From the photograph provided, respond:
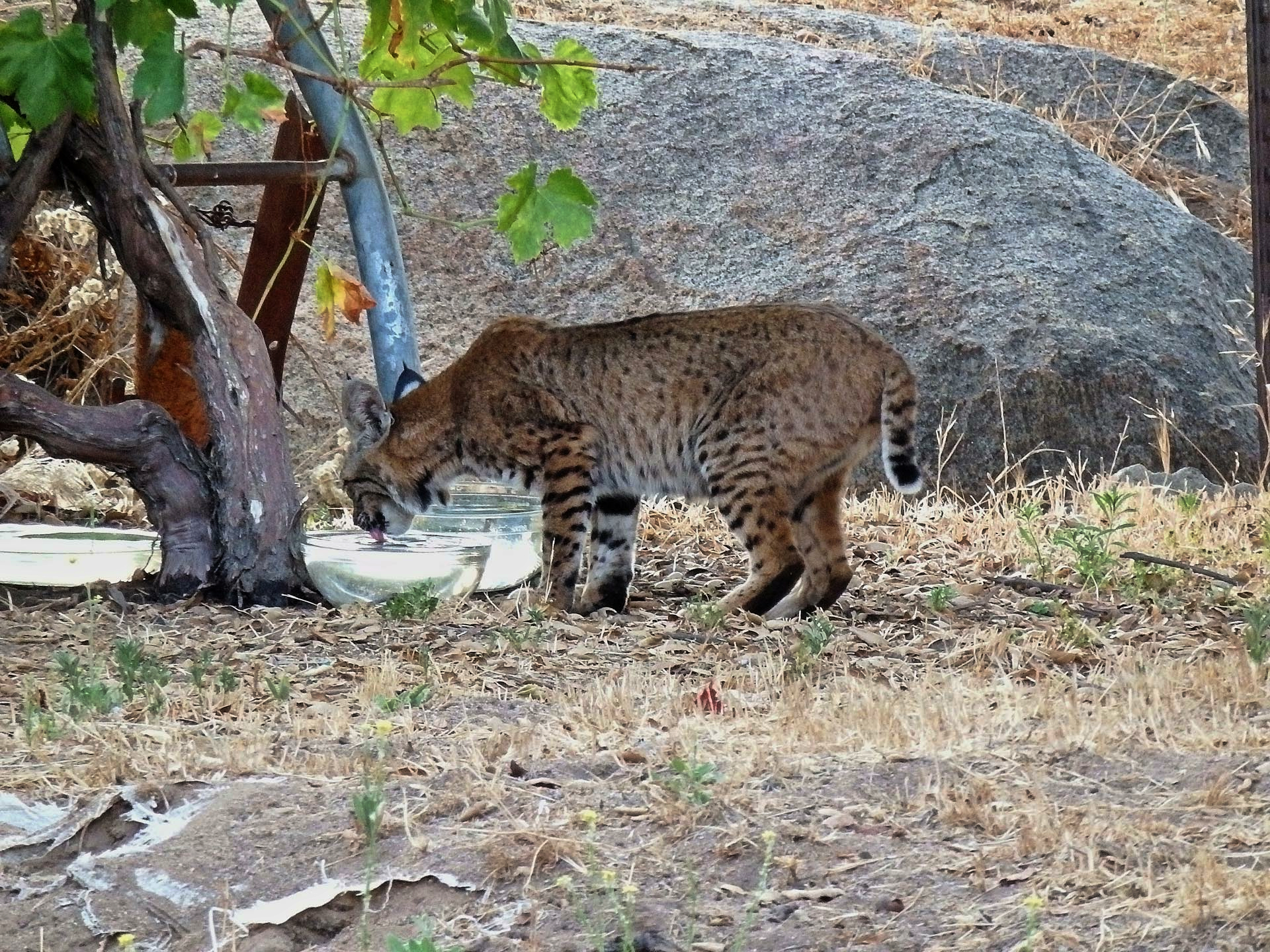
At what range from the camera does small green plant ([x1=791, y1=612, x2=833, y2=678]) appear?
18.0 feet

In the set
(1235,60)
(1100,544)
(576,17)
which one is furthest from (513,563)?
(1235,60)

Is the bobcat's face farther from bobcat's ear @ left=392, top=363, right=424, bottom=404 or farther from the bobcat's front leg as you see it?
the bobcat's front leg

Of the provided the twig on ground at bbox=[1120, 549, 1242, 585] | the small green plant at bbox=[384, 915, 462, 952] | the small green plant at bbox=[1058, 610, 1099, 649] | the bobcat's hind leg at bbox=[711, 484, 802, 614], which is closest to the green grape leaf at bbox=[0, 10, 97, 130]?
the bobcat's hind leg at bbox=[711, 484, 802, 614]

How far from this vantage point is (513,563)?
7.78 metres

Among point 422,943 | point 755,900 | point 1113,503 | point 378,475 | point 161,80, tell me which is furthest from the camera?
point 378,475

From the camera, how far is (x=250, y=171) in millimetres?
6910

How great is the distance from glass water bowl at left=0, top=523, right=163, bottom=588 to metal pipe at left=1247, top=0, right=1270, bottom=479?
550 cm

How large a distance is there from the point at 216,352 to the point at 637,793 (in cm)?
343

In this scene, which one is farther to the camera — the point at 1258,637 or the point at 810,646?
the point at 810,646

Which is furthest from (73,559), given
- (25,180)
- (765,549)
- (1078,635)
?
(1078,635)

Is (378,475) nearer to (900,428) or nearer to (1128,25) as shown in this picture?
(900,428)

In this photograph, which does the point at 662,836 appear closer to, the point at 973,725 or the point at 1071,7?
the point at 973,725

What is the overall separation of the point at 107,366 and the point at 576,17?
528 centimetres

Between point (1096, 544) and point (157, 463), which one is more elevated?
point (157, 463)
